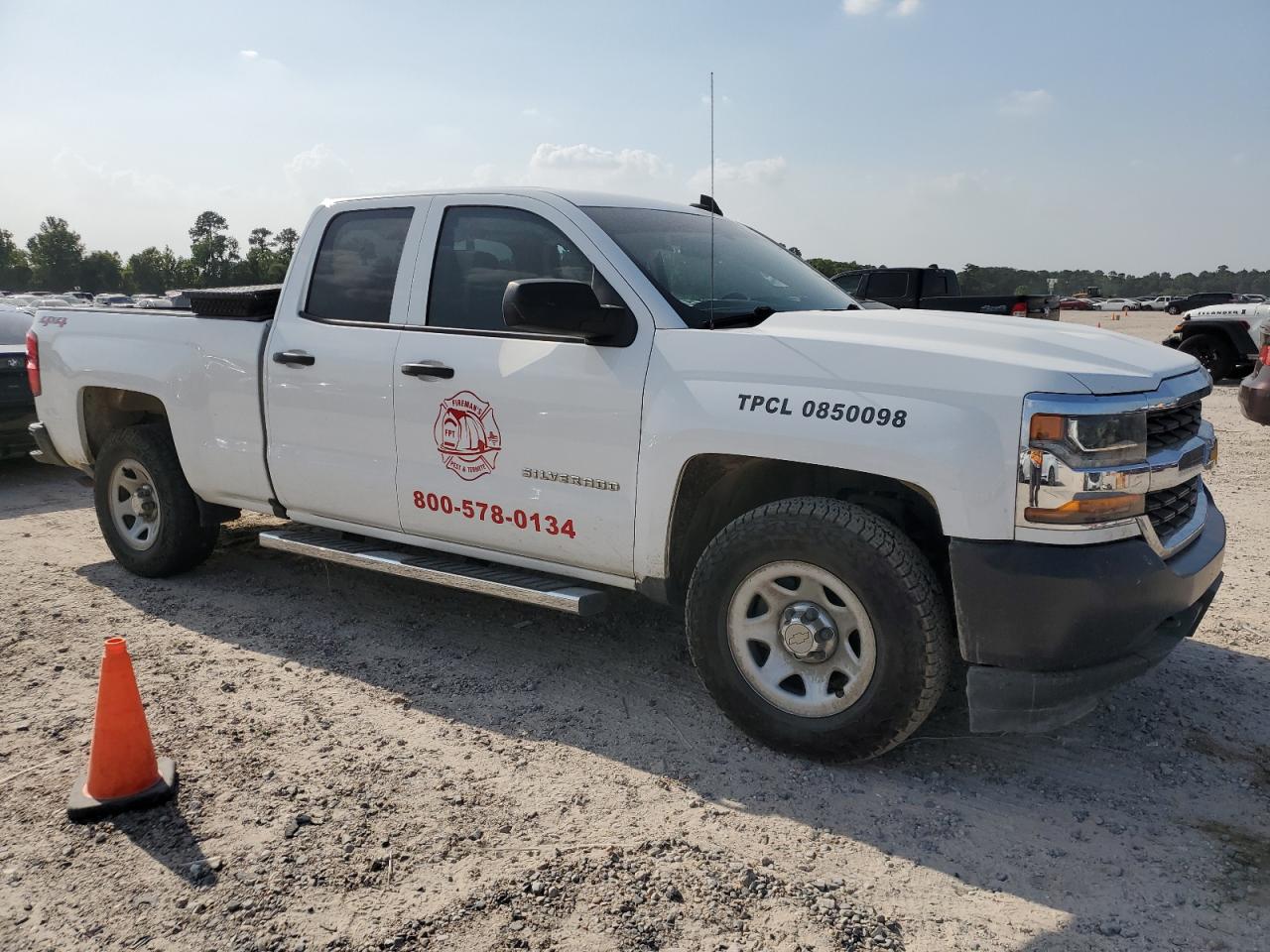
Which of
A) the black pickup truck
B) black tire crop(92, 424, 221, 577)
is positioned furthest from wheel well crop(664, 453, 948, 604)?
the black pickup truck

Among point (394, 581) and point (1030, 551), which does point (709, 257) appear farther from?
point (394, 581)

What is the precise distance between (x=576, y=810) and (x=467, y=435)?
1.61m

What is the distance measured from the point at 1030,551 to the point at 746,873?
1.27m

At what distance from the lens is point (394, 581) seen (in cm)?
557

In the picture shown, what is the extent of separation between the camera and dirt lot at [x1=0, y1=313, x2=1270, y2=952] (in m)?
2.62

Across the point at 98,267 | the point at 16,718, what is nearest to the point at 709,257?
the point at 16,718

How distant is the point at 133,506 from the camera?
5648 mm

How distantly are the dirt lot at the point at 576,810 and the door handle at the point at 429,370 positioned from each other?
1.27 metres

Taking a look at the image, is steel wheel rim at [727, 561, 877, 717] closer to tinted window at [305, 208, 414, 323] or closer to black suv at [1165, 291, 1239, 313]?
tinted window at [305, 208, 414, 323]

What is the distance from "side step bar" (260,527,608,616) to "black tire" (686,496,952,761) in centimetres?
54

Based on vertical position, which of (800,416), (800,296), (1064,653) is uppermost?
(800,296)

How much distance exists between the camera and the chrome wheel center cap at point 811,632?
3.34 meters

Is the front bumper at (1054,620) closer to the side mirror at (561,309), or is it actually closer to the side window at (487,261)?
the side mirror at (561,309)

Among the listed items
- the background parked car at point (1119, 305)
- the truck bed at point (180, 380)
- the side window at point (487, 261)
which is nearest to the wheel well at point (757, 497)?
the side window at point (487, 261)
